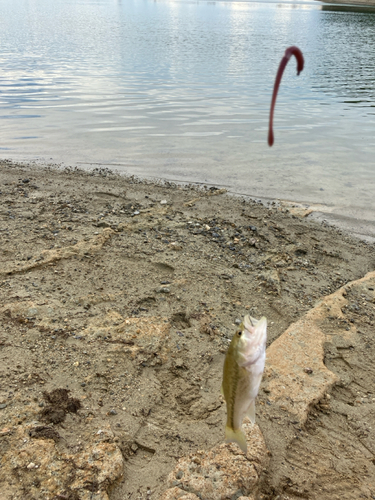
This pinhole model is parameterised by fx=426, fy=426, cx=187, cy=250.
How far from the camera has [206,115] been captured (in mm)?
14938

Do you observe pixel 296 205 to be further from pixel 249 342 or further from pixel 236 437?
pixel 249 342

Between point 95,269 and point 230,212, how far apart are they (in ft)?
9.49

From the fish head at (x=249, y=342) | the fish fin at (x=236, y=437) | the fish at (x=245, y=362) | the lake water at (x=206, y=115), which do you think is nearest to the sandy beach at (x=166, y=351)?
the fish fin at (x=236, y=437)

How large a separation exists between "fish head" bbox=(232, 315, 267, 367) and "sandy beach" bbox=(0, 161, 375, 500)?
132 centimetres

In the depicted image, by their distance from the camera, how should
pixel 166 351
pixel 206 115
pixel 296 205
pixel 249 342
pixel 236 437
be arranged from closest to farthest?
pixel 249 342 → pixel 236 437 → pixel 166 351 → pixel 296 205 → pixel 206 115

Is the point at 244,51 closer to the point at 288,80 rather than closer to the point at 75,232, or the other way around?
the point at 288,80

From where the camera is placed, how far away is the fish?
73.1 inches

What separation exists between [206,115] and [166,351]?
1242cm

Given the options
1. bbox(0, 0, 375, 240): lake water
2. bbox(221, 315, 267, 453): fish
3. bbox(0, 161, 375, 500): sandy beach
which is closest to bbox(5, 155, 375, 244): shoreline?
bbox(0, 0, 375, 240): lake water

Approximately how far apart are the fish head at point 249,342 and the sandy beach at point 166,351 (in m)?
1.32

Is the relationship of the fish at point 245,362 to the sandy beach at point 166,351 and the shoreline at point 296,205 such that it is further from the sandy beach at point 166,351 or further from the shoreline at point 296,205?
the shoreline at point 296,205

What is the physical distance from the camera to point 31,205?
266 inches

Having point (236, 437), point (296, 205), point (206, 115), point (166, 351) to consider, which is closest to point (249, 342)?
point (236, 437)

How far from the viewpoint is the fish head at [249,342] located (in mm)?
1853
